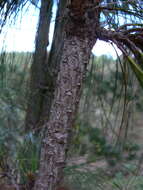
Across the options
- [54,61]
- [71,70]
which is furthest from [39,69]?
[71,70]

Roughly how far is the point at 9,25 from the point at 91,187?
67cm

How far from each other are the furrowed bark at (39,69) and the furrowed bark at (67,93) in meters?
0.26

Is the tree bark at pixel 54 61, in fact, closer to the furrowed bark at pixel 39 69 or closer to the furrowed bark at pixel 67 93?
the furrowed bark at pixel 39 69

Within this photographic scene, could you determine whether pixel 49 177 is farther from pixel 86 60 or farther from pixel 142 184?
pixel 142 184

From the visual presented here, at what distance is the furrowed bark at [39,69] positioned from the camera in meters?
1.13

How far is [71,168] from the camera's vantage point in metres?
1.22

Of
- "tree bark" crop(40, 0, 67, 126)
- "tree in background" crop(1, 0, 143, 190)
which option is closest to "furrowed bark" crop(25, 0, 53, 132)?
"tree bark" crop(40, 0, 67, 126)

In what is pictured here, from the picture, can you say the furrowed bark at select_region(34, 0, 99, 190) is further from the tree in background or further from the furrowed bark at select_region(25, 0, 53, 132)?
the furrowed bark at select_region(25, 0, 53, 132)

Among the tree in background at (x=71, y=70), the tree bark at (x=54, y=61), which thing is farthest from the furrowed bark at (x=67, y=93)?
the tree bark at (x=54, y=61)

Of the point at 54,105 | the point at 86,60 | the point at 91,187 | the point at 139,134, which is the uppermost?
the point at 86,60

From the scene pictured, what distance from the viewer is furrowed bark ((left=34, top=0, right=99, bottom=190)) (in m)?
0.88

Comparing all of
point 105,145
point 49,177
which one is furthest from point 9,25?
point 105,145

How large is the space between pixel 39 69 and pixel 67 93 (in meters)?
0.52

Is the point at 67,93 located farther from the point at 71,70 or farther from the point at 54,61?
the point at 54,61
